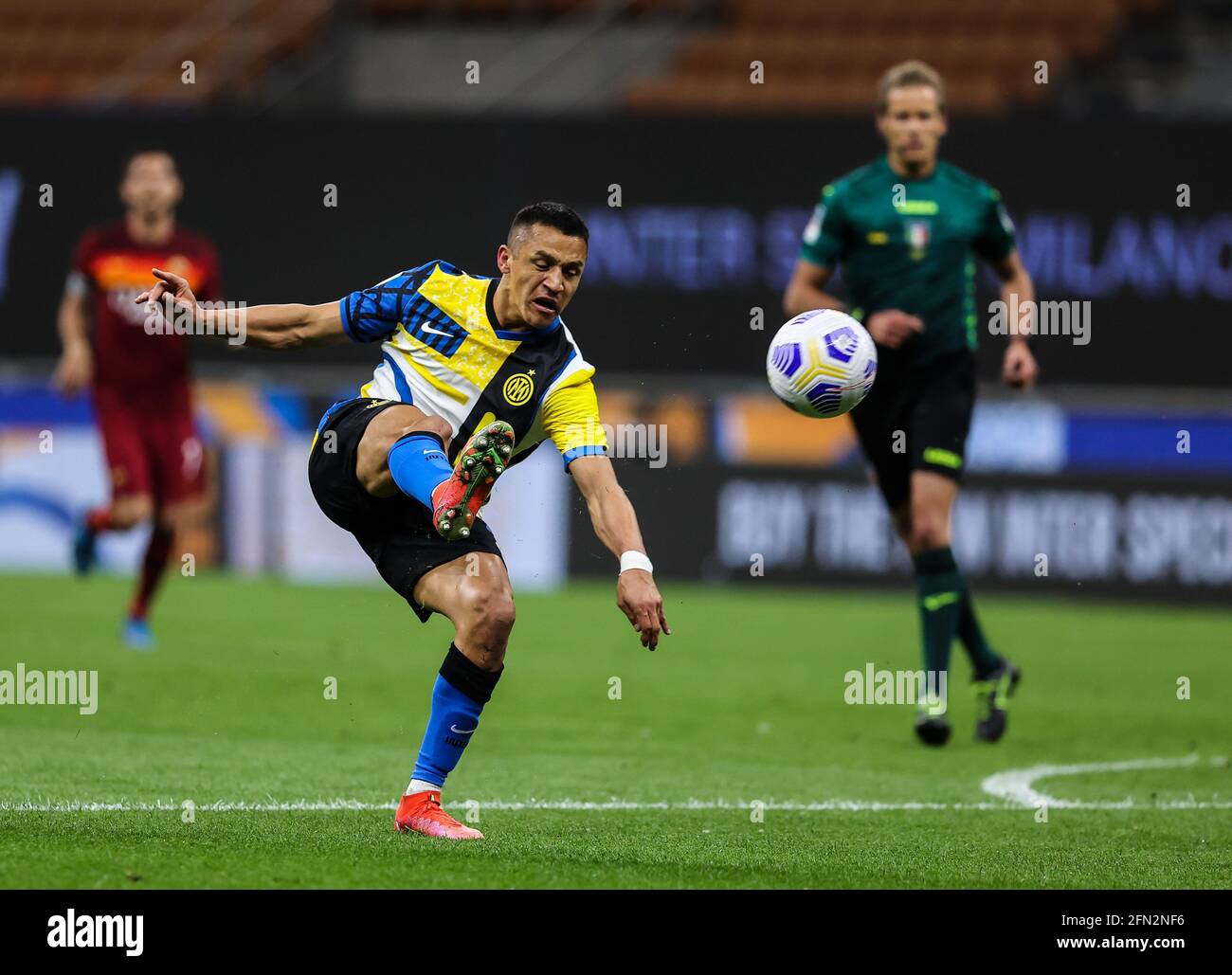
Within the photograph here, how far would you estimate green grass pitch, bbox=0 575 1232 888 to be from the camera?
5.68 m

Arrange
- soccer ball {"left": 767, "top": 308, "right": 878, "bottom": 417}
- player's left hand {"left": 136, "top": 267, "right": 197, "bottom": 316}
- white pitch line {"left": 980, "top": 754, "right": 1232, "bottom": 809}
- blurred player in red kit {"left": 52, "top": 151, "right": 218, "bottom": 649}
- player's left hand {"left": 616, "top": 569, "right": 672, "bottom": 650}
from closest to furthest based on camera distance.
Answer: player's left hand {"left": 616, "top": 569, "right": 672, "bottom": 650} → player's left hand {"left": 136, "top": 267, "right": 197, "bottom": 316} → soccer ball {"left": 767, "top": 308, "right": 878, "bottom": 417} → white pitch line {"left": 980, "top": 754, "right": 1232, "bottom": 809} → blurred player in red kit {"left": 52, "top": 151, "right": 218, "bottom": 649}

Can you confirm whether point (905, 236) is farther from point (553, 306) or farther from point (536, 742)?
point (553, 306)

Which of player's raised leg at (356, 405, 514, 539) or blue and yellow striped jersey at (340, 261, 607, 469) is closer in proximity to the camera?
player's raised leg at (356, 405, 514, 539)

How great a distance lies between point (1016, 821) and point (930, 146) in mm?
3457

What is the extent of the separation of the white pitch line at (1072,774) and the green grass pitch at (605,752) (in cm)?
5

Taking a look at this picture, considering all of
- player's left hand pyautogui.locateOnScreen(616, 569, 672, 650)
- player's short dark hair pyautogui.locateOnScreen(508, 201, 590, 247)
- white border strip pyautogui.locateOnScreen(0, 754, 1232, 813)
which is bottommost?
white border strip pyautogui.locateOnScreen(0, 754, 1232, 813)

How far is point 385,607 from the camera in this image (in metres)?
14.1

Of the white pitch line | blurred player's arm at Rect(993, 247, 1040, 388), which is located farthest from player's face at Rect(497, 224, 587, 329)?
blurred player's arm at Rect(993, 247, 1040, 388)

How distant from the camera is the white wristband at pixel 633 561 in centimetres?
571

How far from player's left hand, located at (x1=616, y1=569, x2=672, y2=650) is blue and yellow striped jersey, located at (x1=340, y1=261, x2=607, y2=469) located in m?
0.67

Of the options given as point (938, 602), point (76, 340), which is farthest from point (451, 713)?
point (76, 340)

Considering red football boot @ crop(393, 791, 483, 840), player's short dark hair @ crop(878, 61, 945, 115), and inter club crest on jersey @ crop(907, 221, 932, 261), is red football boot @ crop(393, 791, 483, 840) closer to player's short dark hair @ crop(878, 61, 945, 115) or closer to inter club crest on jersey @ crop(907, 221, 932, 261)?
inter club crest on jersey @ crop(907, 221, 932, 261)

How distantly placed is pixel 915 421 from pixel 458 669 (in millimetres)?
3495
